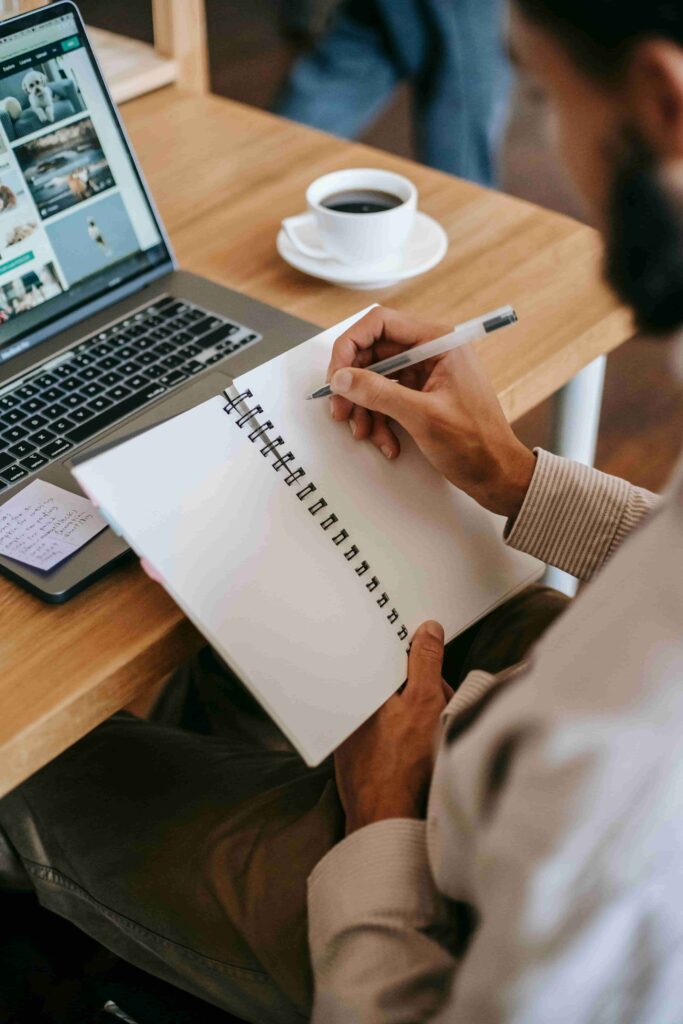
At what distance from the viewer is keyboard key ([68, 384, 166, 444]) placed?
2.54ft

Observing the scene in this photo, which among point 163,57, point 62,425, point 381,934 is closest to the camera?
point 381,934

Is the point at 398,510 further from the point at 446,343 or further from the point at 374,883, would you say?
the point at 374,883

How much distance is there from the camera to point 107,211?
2.92ft

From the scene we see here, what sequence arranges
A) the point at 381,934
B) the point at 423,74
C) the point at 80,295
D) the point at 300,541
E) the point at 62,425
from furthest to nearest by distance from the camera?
1. the point at 423,74
2. the point at 80,295
3. the point at 62,425
4. the point at 300,541
5. the point at 381,934

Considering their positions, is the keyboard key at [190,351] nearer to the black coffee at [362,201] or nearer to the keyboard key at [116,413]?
the keyboard key at [116,413]

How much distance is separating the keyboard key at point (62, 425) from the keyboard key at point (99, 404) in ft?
0.07

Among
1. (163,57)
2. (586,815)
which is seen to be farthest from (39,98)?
(586,815)

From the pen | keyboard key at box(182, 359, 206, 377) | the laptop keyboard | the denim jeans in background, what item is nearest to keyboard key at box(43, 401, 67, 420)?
the laptop keyboard

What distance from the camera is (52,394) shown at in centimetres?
81

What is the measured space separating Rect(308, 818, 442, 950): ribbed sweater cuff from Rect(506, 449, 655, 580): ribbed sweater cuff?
0.24 meters

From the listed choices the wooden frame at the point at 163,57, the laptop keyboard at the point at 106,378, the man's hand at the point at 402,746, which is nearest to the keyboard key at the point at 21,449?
the laptop keyboard at the point at 106,378

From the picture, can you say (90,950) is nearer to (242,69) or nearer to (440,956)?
(440,956)

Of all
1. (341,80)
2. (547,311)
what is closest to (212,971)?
(547,311)

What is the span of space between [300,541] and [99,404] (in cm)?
23
